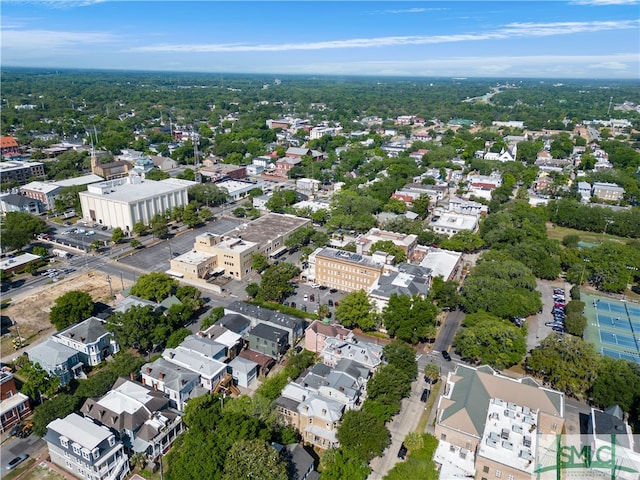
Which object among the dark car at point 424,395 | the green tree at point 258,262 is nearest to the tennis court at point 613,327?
the dark car at point 424,395

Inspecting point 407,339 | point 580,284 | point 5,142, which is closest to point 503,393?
point 407,339

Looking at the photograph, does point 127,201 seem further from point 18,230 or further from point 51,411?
point 51,411

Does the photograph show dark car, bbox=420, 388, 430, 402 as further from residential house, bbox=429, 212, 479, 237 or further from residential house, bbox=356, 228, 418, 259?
residential house, bbox=429, 212, 479, 237

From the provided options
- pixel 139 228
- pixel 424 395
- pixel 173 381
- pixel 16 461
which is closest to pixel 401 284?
pixel 424 395

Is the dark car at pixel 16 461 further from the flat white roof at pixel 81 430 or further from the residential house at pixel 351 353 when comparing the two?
the residential house at pixel 351 353

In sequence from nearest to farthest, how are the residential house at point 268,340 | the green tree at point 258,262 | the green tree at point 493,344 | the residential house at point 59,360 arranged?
the residential house at point 59,360
the green tree at point 493,344
the residential house at point 268,340
the green tree at point 258,262
